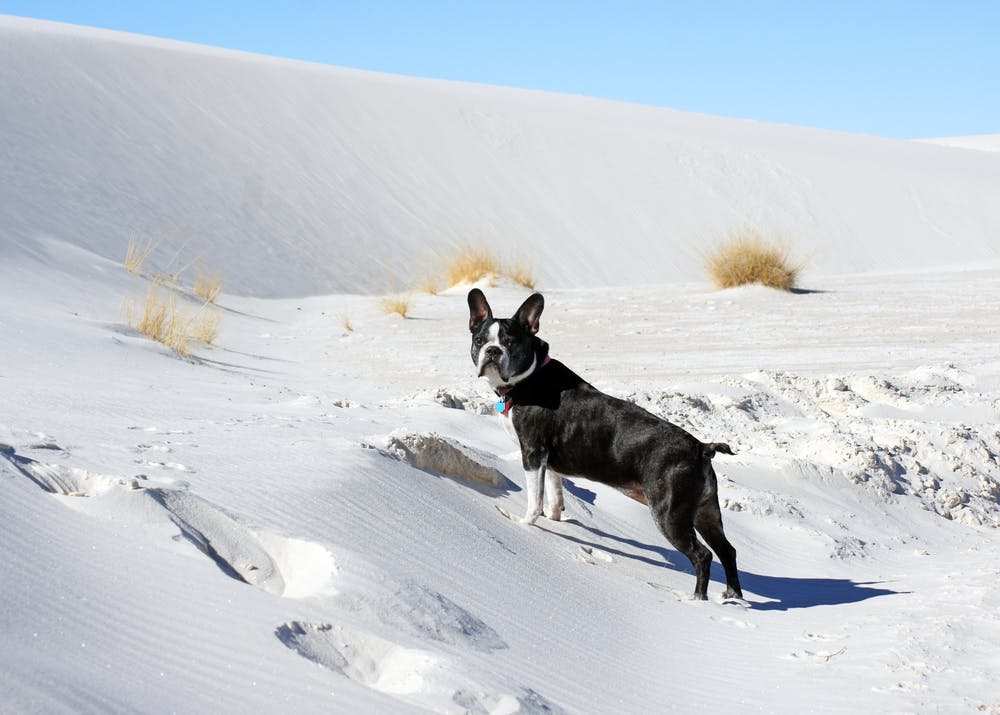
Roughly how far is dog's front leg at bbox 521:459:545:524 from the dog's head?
370 mm

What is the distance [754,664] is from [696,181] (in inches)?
1095

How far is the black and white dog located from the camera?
455cm

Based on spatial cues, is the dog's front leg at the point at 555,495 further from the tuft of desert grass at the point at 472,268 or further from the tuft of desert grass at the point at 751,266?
the tuft of desert grass at the point at 472,268

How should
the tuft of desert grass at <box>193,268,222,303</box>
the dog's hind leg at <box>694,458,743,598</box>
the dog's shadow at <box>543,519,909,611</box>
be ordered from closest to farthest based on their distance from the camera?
the dog's hind leg at <box>694,458,743,598</box>, the dog's shadow at <box>543,519,909,611</box>, the tuft of desert grass at <box>193,268,222,303</box>

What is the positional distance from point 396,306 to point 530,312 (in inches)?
377

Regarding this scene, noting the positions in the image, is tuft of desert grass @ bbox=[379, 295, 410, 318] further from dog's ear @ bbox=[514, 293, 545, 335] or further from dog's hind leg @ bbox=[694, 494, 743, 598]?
dog's hind leg @ bbox=[694, 494, 743, 598]

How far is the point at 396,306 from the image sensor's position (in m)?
14.3

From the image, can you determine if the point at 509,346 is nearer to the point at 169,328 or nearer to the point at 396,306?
the point at 169,328

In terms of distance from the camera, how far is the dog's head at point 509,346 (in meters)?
4.82

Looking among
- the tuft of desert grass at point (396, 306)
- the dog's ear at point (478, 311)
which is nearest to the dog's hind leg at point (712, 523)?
the dog's ear at point (478, 311)

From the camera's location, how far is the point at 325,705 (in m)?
2.50

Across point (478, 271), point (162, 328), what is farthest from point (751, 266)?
point (162, 328)

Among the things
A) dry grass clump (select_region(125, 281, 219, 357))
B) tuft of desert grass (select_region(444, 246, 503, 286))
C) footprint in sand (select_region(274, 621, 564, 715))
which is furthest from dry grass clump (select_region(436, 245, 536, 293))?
footprint in sand (select_region(274, 621, 564, 715))

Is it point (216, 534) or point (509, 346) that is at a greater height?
point (509, 346)
